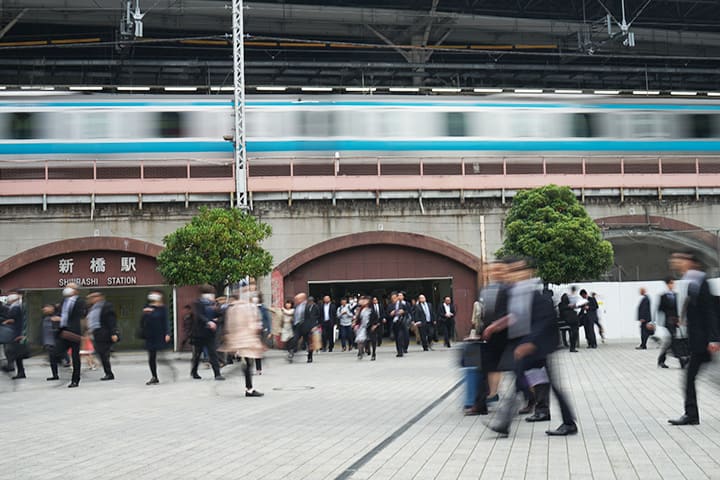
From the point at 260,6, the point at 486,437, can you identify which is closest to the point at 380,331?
the point at 260,6

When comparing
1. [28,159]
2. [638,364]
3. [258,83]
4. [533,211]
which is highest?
[258,83]

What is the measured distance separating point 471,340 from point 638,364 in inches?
343

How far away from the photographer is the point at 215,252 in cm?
2559

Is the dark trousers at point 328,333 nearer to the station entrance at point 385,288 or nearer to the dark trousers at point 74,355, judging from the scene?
the station entrance at point 385,288

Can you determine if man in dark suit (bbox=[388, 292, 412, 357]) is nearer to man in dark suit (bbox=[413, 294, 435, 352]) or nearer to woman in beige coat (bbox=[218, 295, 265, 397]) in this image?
man in dark suit (bbox=[413, 294, 435, 352])

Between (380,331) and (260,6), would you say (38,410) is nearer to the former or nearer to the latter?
(380,331)

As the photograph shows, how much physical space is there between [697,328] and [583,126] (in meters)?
25.0

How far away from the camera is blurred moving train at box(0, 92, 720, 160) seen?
30.8 m

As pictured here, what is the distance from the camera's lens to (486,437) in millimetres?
9266

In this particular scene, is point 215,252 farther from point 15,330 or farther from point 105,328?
point 105,328

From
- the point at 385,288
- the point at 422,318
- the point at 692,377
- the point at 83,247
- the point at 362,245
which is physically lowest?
the point at 692,377

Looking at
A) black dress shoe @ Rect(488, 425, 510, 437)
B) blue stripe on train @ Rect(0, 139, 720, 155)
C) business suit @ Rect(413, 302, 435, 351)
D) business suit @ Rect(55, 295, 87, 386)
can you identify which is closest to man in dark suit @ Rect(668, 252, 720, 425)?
black dress shoe @ Rect(488, 425, 510, 437)

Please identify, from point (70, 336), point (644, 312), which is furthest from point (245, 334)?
point (644, 312)

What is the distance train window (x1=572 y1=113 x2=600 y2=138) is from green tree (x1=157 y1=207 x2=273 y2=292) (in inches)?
530
